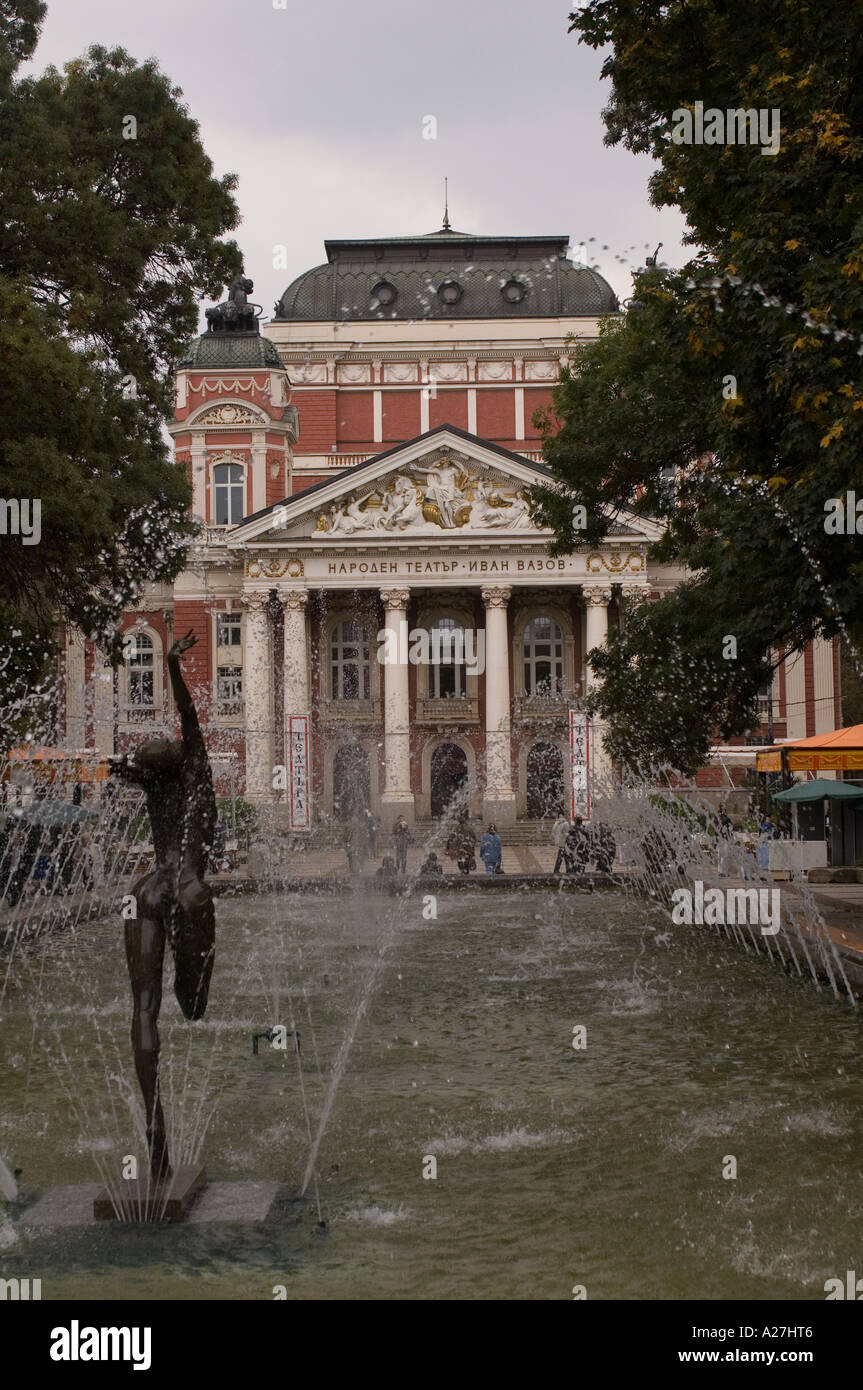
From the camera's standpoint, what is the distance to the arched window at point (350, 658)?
174 ft

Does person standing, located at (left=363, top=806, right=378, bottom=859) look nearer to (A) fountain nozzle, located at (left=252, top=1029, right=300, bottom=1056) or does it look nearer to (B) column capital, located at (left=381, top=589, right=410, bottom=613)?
(B) column capital, located at (left=381, top=589, right=410, bottom=613)

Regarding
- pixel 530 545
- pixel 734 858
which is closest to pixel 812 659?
pixel 530 545

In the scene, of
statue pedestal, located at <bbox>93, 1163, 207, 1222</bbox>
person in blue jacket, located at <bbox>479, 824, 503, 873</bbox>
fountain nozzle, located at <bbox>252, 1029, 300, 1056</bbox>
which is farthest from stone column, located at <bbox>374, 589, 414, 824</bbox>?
statue pedestal, located at <bbox>93, 1163, 207, 1222</bbox>

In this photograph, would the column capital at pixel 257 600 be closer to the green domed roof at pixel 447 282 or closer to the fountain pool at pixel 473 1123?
the green domed roof at pixel 447 282

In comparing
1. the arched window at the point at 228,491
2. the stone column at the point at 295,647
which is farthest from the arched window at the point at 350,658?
the arched window at the point at 228,491

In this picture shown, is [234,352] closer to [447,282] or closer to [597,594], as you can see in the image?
[447,282]

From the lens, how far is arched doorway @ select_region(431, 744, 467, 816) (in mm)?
52403

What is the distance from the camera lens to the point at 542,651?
5338 centimetres

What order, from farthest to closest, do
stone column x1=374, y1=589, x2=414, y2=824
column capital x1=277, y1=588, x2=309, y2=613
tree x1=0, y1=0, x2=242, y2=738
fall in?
column capital x1=277, y1=588, x2=309, y2=613, stone column x1=374, y1=589, x2=414, y2=824, tree x1=0, y1=0, x2=242, y2=738

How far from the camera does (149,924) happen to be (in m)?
7.00

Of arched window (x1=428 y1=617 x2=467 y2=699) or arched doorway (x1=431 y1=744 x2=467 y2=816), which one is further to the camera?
arched window (x1=428 y1=617 x2=467 y2=699)

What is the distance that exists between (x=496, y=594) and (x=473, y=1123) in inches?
1603

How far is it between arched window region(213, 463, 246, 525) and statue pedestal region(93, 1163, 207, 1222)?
49944mm

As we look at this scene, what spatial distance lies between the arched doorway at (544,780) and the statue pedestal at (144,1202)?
44157 mm
